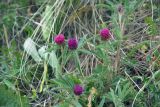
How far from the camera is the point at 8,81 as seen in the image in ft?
5.16

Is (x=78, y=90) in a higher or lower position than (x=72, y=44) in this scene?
lower

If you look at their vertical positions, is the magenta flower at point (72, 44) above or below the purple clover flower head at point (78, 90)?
above

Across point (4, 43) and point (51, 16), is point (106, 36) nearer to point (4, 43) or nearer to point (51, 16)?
point (51, 16)

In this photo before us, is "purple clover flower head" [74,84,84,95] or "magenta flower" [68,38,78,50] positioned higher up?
"magenta flower" [68,38,78,50]

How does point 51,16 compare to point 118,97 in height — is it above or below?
above

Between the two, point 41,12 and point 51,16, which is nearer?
point 51,16

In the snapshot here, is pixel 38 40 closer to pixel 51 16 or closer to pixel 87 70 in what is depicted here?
pixel 51 16

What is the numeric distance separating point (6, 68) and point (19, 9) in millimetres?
502

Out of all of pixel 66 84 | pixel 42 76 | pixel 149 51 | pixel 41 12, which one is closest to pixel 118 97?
pixel 66 84

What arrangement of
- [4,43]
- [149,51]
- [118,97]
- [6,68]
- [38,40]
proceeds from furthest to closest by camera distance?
[4,43]
[38,40]
[6,68]
[149,51]
[118,97]

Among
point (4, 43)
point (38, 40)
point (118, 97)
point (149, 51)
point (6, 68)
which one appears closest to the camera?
point (118, 97)

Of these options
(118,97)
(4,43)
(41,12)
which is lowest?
(118,97)

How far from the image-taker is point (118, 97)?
129 centimetres

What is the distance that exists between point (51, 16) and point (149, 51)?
0.53 m
